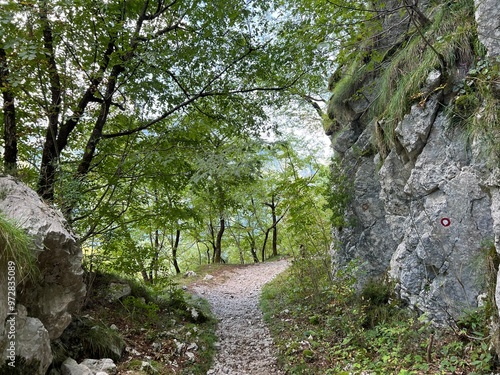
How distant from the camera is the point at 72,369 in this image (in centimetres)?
353

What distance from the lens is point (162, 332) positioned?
5.82 metres

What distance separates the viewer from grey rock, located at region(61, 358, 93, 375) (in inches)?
138

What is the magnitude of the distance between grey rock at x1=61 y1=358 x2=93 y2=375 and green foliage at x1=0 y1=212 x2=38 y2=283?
3.87 ft

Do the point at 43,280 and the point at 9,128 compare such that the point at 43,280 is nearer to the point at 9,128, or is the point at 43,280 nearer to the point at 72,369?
the point at 72,369

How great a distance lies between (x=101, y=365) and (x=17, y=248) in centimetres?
195

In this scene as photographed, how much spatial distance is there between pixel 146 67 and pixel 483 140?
187 inches

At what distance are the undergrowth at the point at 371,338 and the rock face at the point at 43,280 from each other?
10.6 ft

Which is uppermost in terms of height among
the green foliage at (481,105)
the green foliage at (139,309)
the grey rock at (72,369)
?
the green foliage at (481,105)

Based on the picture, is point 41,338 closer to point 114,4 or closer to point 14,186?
point 14,186

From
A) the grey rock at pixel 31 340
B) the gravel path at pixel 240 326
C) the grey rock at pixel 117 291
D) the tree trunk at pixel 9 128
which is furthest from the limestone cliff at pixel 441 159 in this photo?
the tree trunk at pixel 9 128

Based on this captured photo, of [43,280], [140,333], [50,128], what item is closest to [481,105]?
[43,280]

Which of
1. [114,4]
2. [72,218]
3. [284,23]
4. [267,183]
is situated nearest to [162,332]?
[72,218]

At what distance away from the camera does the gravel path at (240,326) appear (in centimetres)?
540

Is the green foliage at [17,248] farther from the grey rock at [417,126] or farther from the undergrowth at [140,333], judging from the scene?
the grey rock at [417,126]
